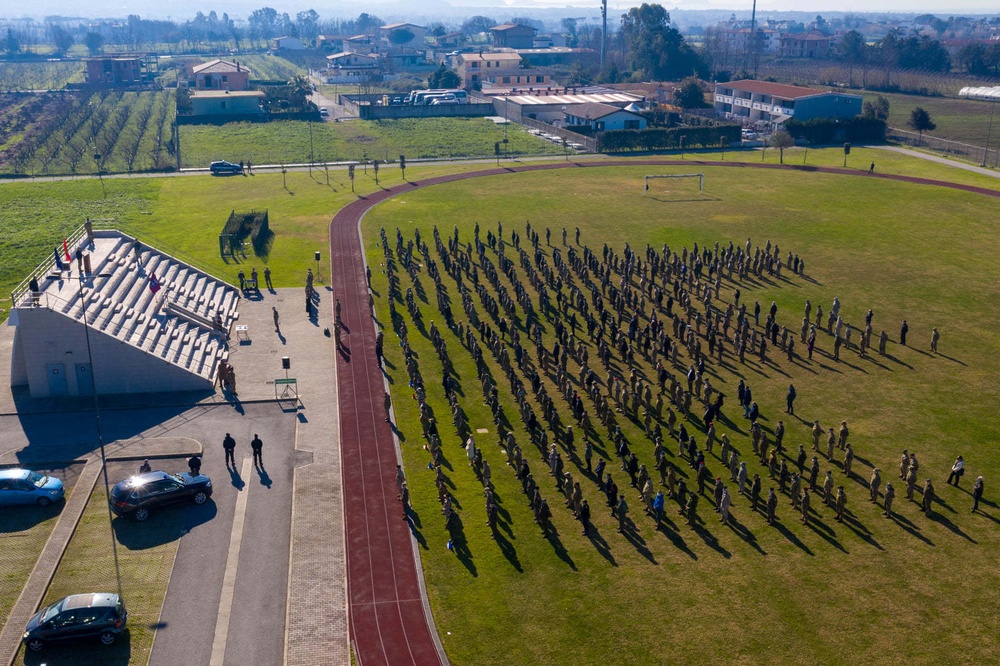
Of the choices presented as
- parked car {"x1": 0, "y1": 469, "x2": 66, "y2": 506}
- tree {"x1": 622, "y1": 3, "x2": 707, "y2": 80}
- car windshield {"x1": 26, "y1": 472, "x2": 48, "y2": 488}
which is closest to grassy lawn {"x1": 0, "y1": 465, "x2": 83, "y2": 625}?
parked car {"x1": 0, "y1": 469, "x2": 66, "y2": 506}

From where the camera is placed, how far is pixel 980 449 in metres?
32.8

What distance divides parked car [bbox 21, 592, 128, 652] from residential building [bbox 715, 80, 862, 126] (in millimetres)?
104564

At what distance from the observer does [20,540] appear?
27.7 metres

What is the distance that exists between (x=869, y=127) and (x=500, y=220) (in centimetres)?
5991

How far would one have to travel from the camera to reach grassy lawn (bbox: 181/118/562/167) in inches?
3912

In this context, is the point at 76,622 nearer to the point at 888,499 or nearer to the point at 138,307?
the point at 138,307

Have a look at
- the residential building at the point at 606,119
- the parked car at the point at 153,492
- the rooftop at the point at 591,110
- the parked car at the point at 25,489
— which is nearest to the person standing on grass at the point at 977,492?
the parked car at the point at 153,492

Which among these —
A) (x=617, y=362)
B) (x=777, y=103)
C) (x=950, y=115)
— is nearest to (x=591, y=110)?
(x=777, y=103)

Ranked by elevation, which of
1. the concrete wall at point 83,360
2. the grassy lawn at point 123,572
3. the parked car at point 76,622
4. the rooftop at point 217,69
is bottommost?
the grassy lawn at point 123,572

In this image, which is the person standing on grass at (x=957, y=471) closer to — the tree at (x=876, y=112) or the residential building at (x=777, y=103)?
the tree at (x=876, y=112)

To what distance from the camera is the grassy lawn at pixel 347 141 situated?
326ft

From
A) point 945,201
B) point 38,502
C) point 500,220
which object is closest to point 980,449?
point 38,502

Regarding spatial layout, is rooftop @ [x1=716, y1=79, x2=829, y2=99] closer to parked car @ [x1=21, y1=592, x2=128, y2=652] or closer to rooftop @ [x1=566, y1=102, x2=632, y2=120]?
rooftop @ [x1=566, y1=102, x2=632, y2=120]

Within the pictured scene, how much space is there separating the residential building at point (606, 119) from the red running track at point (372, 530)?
69.2 m
